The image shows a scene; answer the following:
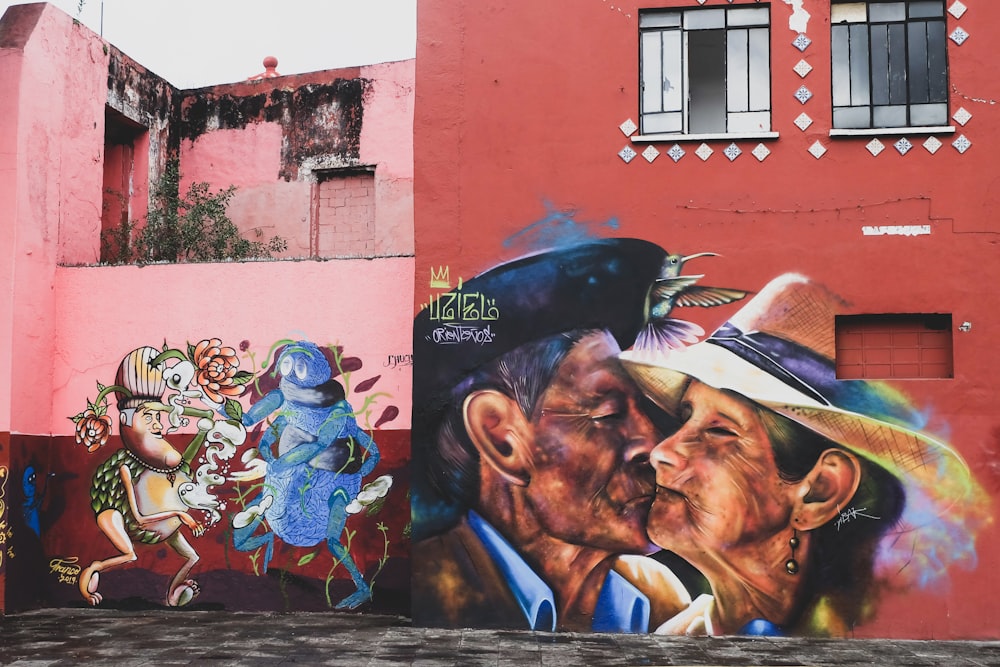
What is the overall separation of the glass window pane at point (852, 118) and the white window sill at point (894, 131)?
17 cm

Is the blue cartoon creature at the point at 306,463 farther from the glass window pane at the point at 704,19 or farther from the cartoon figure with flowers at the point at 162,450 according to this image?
the glass window pane at the point at 704,19

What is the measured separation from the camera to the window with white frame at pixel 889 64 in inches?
386

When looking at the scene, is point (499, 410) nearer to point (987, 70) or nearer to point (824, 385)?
point (824, 385)

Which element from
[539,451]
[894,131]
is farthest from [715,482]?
[894,131]

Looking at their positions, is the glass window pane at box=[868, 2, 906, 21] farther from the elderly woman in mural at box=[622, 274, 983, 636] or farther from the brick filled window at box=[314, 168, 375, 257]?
the brick filled window at box=[314, 168, 375, 257]

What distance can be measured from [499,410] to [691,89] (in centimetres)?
371

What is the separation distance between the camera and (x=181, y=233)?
42.8 feet

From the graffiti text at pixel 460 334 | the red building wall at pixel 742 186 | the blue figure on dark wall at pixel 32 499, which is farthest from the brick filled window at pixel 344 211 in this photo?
the blue figure on dark wall at pixel 32 499

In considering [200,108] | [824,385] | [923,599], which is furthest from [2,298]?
[923,599]

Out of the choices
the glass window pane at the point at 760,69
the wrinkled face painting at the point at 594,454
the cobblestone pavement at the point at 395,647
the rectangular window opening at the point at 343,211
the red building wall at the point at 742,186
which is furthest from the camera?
the rectangular window opening at the point at 343,211

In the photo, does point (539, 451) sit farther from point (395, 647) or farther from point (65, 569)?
point (65, 569)

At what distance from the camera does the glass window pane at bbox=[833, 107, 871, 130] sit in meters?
9.87

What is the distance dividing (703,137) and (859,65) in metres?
1.73

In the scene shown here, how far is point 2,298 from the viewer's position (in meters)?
10.9
